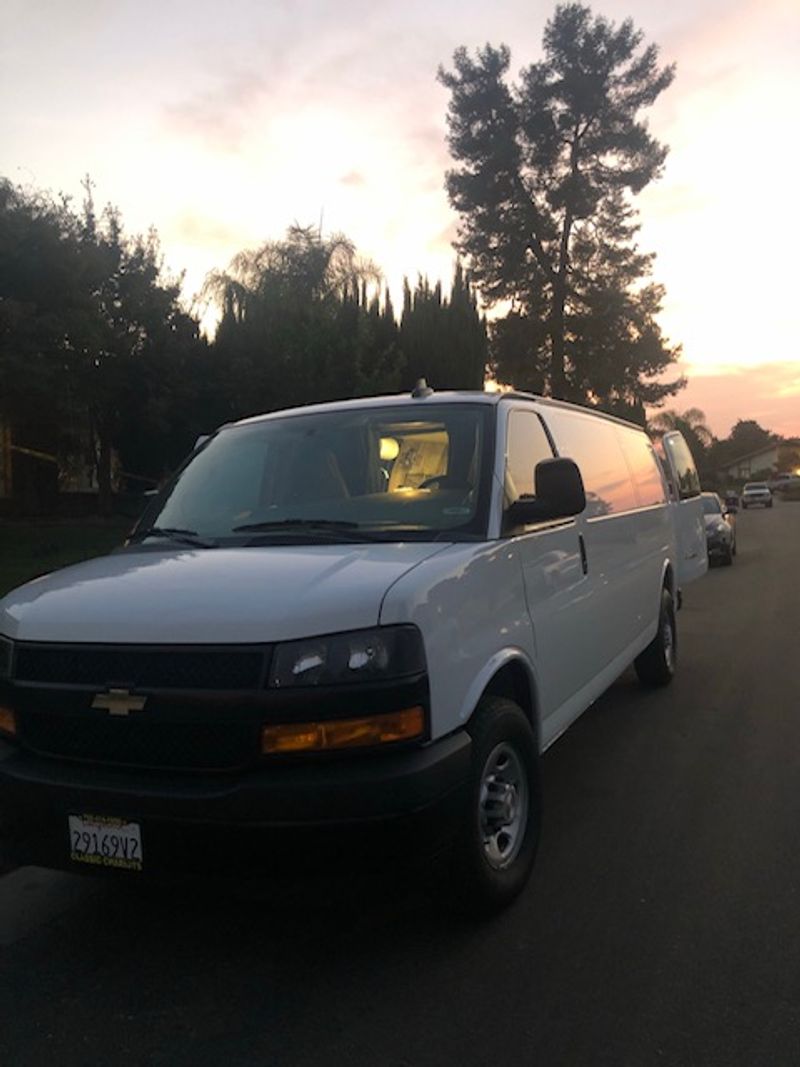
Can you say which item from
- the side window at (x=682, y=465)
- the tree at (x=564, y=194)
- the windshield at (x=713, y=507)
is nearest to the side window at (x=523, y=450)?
the side window at (x=682, y=465)

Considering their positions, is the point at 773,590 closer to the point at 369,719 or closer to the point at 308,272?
the point at 369,719

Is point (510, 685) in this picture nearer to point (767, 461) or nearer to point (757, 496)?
point (757, 496)

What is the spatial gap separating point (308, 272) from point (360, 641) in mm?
29423

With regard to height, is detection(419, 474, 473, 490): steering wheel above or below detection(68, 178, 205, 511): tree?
below

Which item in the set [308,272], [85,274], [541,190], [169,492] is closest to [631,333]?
[541,190]

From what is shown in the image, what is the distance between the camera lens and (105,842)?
10.3 ft

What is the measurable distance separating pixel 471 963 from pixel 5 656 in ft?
6.46

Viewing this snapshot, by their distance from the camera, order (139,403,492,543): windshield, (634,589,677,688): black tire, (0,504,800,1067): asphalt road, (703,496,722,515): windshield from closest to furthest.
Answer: (0,504,800,1067): asphalt road, (139,403,492,543): windshield, (634,589,677,688): black tire, (703,496,722,515): windshield

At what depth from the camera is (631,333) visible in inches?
1342

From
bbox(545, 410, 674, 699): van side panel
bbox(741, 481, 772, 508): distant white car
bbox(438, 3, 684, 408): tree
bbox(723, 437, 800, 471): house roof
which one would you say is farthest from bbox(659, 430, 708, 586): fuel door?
bbox(723, 437, 800, 471): house roof

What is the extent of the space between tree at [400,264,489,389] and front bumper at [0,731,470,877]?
2417 centimetres

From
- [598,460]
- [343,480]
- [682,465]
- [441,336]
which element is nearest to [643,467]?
[598,460]

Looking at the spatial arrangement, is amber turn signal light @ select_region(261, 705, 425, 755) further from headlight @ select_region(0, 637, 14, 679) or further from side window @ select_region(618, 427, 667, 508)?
side window @ select_region(618, 427, 667, 508)

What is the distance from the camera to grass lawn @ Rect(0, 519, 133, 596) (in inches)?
623
